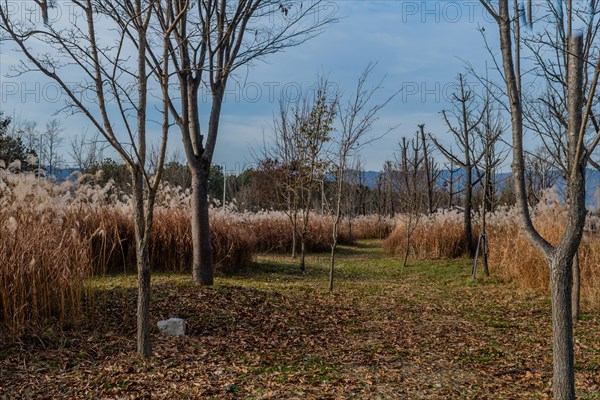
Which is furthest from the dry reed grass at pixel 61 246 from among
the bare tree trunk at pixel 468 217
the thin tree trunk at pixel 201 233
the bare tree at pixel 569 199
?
the bare tree trunk at pixel 468 217

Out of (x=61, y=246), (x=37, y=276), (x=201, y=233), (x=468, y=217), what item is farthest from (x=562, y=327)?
(x=468, y=217)

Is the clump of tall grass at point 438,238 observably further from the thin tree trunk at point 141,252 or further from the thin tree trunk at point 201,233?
the thin tree trunk at point 141,252

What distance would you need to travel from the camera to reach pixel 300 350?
160 inches

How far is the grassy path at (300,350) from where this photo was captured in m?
3.20

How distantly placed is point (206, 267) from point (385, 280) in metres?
3.53

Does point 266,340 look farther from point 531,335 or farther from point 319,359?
point 531,335

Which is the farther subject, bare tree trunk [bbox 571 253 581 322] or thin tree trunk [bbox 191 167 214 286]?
thin tree trunk [bbox 191 167 214 286]

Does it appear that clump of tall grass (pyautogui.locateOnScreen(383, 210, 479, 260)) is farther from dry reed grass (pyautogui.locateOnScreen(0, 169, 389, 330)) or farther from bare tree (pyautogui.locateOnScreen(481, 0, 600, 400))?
bare tree (pyautogui.locateOnScreen(481, 0, 600, 400))

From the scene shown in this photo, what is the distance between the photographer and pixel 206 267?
655cm

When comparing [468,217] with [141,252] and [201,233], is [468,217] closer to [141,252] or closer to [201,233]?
[201,233]

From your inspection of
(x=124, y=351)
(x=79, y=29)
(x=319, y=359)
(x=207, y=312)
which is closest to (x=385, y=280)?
(x=207, y=312)

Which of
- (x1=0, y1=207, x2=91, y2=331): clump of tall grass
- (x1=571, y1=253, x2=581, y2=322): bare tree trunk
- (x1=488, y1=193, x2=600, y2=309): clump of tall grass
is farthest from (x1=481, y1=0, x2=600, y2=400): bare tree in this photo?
(x1=488, y1=193, x2=600, y2=309): clump of tall grass

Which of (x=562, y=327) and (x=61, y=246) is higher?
(x=61, y=246)

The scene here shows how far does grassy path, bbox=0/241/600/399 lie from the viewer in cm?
320
